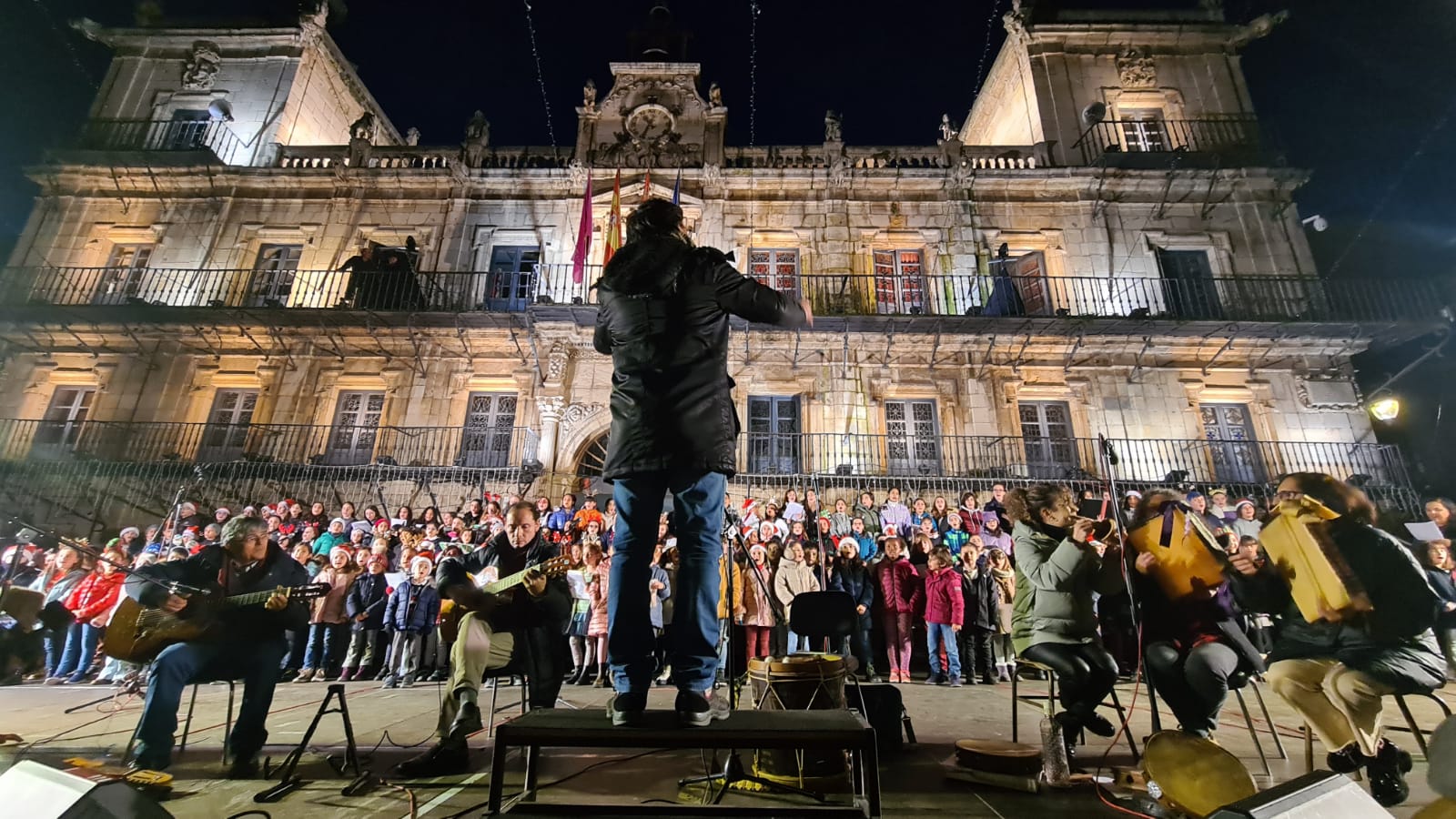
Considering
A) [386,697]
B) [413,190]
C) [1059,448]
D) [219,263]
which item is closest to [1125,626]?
[386,697]

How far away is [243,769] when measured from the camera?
333 centimetres

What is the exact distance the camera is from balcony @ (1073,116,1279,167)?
1477 centimetres

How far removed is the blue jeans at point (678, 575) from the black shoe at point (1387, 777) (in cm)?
359

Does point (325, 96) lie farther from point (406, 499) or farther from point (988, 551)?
point (988, 551)

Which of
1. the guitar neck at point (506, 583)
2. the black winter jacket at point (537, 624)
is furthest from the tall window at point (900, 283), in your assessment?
the guitar neck at point (506, 583)

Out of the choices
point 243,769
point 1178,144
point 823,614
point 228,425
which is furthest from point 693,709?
point 1178,144

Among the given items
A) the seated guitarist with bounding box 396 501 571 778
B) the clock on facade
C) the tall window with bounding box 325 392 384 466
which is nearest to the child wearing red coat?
the seated guitarist with bounding box 396 501 571 778

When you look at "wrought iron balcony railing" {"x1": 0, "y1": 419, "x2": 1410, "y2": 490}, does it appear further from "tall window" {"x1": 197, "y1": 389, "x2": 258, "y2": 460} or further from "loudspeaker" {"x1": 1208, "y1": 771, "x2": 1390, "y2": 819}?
"loudspeaker" {"x1": 1208, "y1": 771, "x2": 1390, "y2": 819}

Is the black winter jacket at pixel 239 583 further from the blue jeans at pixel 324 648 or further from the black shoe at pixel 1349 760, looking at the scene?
the black shoe at pixel 1349 760

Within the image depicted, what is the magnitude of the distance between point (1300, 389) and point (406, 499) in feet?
65.6

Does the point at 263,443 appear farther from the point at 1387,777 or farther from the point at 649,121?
the point at 1387,777

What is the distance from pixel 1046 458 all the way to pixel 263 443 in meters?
17.6

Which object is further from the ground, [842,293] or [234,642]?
[842,293]

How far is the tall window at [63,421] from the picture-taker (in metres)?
13.1
